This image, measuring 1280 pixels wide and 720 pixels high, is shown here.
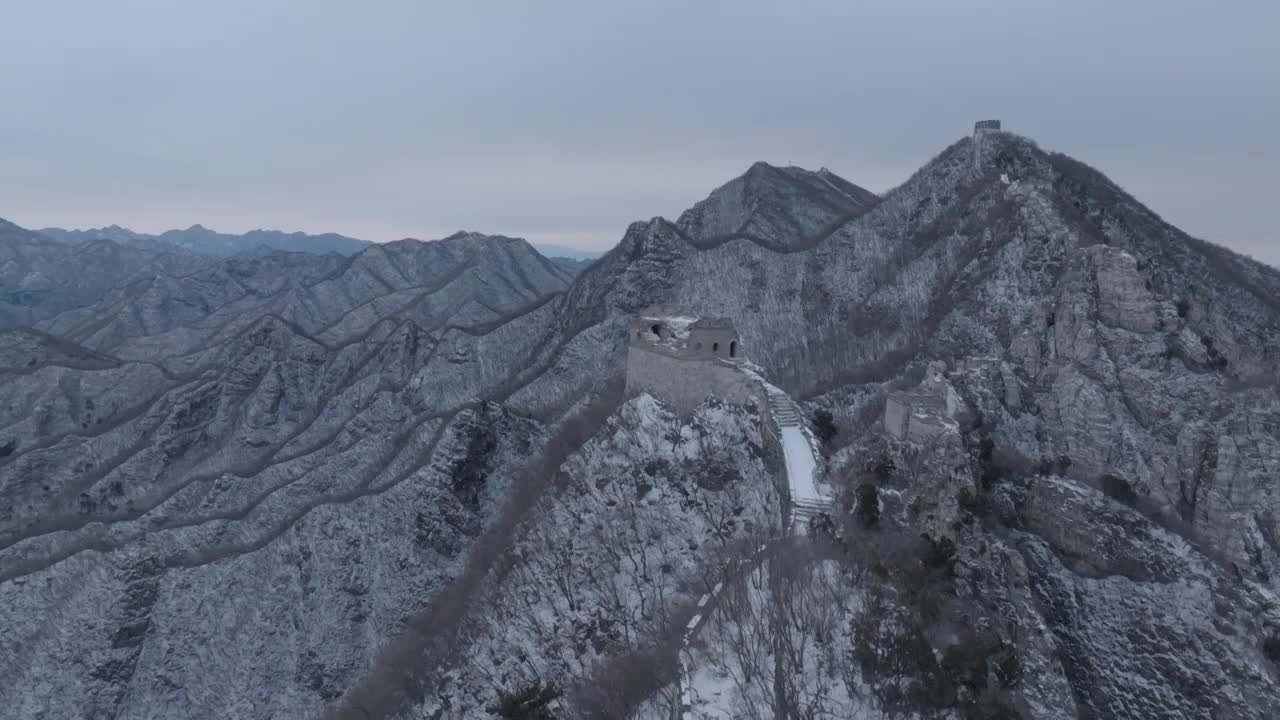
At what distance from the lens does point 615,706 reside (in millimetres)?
20562

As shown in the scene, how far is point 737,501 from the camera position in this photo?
2864 centimetres

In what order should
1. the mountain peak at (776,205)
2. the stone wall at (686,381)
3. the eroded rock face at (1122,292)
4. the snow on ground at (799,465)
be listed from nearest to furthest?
1. the snow on ground at (799,465)
2. the stone wall at (686,381)
3. the eroded rock face at (1122,292)
4. the mountain peak at (776,205)

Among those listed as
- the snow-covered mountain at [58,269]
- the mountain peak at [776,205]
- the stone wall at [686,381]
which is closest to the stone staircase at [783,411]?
the stone wall at [686,381]

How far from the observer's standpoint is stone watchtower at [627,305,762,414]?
31328mm

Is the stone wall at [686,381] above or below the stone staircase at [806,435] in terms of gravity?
above

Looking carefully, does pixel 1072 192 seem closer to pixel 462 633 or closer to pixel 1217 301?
pixel 1217 301

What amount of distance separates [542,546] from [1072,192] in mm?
40934

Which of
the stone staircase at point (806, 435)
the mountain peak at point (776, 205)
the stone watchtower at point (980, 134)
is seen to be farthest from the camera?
the mountain peak at point (776, 205)

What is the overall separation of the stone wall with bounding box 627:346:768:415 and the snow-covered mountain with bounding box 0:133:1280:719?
2.90 ft

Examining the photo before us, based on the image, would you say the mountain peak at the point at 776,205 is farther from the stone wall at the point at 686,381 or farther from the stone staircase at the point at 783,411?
the stone staircase at the point at 783,411

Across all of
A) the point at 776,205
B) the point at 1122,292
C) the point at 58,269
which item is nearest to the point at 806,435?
the point at 1122,292

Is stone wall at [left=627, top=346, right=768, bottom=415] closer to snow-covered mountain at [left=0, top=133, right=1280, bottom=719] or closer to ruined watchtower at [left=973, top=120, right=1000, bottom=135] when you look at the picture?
snow-covered mountain at [left=0, top=133, right=1280, bottom=719]

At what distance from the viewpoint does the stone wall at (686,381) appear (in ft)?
101

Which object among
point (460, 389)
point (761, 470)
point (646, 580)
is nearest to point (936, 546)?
point (761, 470)
